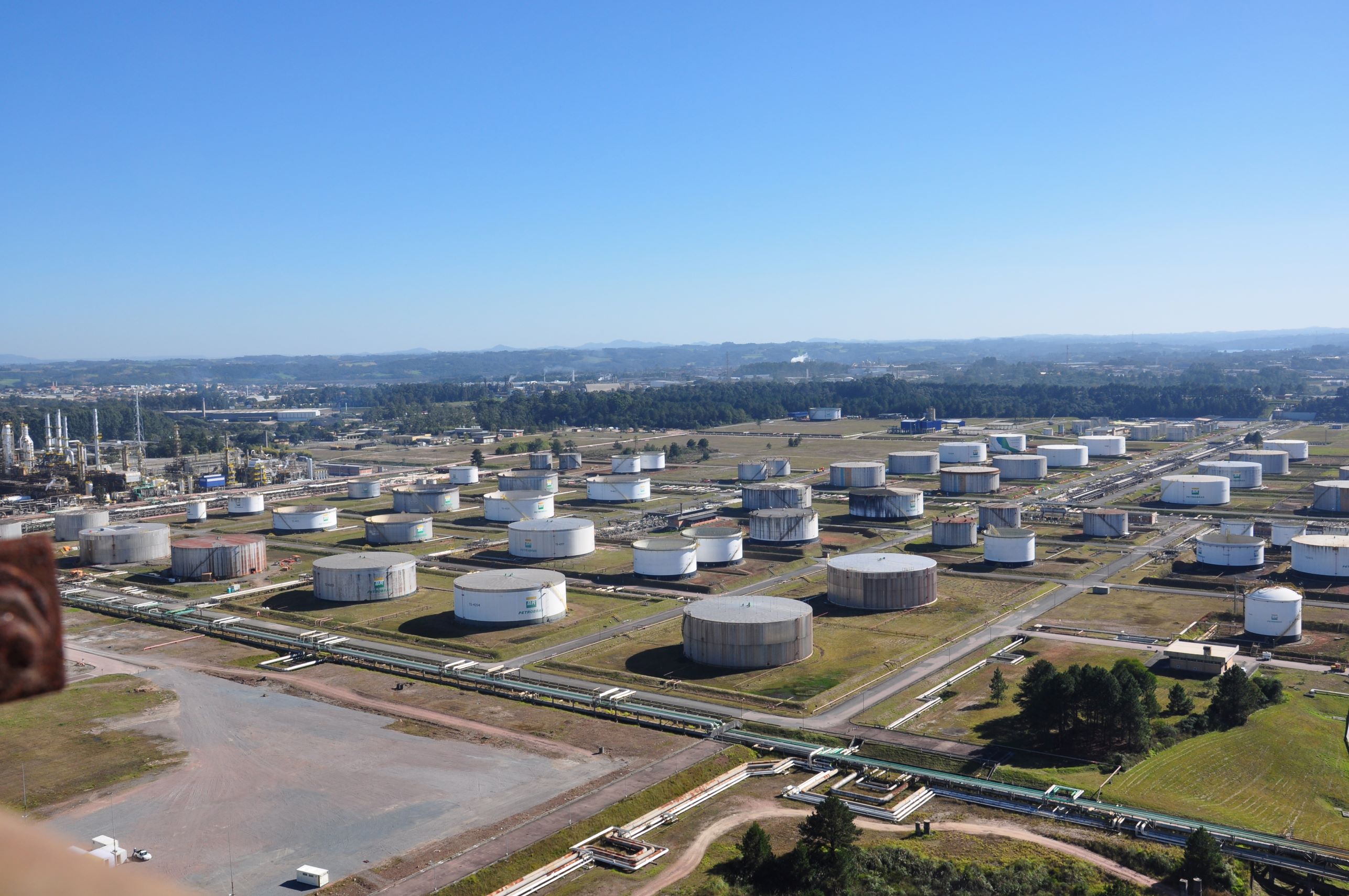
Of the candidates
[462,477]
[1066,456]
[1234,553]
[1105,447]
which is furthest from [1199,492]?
[462,477]

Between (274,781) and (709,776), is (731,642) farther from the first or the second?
(274,781)

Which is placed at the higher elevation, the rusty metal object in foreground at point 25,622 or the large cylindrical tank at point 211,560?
the rusty metal object in foreground at point 25,622

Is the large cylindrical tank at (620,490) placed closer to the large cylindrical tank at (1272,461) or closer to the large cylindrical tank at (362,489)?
the large cylindrical tank at (362,489)

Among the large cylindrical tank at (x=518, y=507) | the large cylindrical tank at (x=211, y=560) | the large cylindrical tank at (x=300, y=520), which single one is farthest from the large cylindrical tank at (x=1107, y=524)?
the large cylindrical tank at (x=300, y=520)

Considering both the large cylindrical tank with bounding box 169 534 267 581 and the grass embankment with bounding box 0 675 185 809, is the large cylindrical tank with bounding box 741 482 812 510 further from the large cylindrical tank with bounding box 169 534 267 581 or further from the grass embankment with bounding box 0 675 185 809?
the grass embankment with bounding box 0 675 185 809

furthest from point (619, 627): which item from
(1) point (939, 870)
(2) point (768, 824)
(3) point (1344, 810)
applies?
(3) point (1344, 810)

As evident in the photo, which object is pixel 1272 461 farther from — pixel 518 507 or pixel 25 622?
pixel 25 622

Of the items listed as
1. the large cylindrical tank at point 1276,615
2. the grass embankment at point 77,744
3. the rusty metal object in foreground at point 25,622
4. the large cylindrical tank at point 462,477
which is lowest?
the grass embankment at point 77,744
